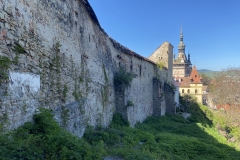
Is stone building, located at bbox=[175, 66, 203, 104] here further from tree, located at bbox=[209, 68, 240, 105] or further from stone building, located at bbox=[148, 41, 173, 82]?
stone building, located at bbox=[148, 41, 173, 82]

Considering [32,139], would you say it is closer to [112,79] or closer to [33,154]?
[33,154]

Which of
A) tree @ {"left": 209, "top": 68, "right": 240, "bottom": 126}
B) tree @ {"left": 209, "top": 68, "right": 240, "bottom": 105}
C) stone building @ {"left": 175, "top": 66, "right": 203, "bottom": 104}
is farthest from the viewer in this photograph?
stone building @ {"left": 175, "top": 66, "right": 203, "bottom": 104}

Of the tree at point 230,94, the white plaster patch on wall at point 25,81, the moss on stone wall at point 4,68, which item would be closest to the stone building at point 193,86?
the tree at point 230,94

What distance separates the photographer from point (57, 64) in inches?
271

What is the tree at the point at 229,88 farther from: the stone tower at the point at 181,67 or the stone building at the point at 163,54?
the stone tower at the point at 181,67

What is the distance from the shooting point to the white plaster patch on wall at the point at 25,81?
4.56 meters

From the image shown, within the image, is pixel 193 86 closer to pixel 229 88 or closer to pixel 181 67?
pixel 229 88

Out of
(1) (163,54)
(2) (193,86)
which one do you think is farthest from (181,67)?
(1) (163,54)

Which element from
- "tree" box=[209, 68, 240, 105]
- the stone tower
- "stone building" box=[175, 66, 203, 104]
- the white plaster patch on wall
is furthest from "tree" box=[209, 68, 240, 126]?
the stone tower

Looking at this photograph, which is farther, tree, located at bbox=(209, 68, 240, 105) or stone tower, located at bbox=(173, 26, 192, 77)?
stone tower, located at bbox=(173, 26, 192, 77)

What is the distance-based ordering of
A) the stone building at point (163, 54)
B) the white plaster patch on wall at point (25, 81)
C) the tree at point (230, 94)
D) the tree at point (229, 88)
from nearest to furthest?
the white plaster patch on wall at point (25, 81)
the tree at point (230, 94)
the stone building at point (163, 54)
the tree at point (229, 88)

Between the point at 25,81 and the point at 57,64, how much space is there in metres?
1.97

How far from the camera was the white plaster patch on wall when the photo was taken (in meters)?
4.56

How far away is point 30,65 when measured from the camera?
5.29m
